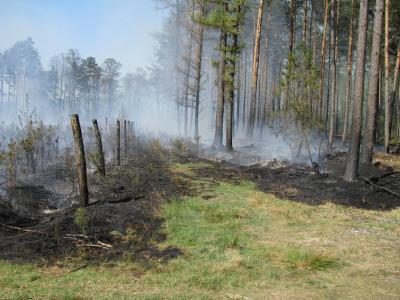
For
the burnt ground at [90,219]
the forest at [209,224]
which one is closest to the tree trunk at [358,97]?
the forest at [209,224]

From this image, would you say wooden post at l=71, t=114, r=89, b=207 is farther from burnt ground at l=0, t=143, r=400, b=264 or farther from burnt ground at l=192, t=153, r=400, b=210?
burnt ground at l=192, t=153, r=400, b=210

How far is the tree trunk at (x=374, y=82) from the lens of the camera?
466 inches

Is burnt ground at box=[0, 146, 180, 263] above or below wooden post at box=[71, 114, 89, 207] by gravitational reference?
below

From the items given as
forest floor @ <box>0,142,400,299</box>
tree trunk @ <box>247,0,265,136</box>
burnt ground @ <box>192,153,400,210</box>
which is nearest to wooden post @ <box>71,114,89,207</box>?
forest floor @ <box>0,142,400,299</box>

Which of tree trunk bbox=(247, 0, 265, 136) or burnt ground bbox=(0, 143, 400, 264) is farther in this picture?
tree trunk bbox=(247, 0, 265, 136)

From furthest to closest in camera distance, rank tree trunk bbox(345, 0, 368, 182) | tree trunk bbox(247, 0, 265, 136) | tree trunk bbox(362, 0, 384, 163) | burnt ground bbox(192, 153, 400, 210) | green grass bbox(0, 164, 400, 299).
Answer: tree trunk bbox(247, 0, 265, 136), tree trunk bbox(362, 0, 384, 163), tree trunk bbox(345, 0, 368, 182), burnt ground bbox(192, 153, 400, 210), green grass bbox(0, 164, 400, 299)

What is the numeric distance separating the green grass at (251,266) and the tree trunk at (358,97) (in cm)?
326

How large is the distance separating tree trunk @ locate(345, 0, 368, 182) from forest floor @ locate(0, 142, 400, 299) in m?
0.50

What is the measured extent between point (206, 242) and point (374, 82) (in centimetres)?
853

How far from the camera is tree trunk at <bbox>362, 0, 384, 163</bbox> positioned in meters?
11.8

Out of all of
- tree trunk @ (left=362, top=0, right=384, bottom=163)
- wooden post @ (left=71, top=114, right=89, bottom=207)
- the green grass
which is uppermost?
tree trunk @ (left=362, top=0, right=384, bottom=163)

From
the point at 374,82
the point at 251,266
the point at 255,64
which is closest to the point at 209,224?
the point at 251,266

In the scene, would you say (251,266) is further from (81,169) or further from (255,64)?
(255,64)

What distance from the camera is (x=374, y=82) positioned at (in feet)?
40.2
